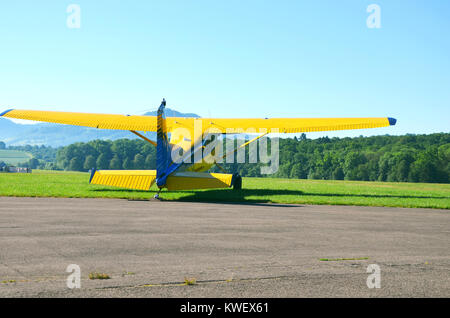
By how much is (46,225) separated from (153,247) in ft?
10.6

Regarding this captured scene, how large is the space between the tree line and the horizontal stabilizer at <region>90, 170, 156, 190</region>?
34.8m

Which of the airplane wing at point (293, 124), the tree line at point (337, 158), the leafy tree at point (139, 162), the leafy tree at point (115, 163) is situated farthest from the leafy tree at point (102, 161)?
the airplane wing at point (293, 124)

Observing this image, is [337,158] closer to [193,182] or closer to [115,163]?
[115,163]

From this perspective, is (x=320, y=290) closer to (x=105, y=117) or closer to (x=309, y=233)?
(x=309, y=233)

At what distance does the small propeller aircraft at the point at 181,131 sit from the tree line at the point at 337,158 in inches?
1155

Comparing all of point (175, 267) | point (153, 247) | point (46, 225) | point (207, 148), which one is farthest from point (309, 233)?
point (207, 148)

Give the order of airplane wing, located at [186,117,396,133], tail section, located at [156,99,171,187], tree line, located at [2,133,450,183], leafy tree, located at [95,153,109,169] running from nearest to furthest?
tail section, located at [156,99,171,187], airplane wing, located at [186,117,396,133], tree line, located at [2,133,450,183], leafy tree, located at [95,153,109,169]

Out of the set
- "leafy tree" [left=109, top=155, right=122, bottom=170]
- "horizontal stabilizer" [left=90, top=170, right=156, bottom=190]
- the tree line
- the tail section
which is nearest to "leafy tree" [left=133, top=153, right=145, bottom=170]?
the tree line

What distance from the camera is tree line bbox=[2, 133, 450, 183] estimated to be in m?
68.6

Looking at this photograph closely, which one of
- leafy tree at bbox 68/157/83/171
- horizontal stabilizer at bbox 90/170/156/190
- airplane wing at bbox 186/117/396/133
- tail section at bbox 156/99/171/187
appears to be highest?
airplane wing at bbox 186/117/396/133

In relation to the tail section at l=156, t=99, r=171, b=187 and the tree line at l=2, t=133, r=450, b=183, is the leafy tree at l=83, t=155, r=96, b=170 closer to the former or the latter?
the tree line at l=2, t=133, r=450, b=183

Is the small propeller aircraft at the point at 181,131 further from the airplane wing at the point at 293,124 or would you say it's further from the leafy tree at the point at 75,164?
the leafy tree at the point at 75,164

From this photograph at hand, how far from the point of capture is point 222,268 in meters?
5.67
